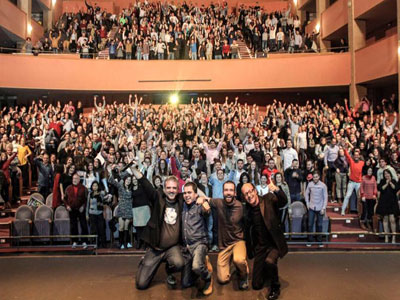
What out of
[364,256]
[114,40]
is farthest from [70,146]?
[114,40]

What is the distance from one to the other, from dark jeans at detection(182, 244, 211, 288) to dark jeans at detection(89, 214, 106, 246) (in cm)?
276

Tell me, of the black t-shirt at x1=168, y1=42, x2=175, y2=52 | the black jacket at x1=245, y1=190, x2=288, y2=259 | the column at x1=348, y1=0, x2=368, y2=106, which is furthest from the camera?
the black t-shirt at x1=168, y1=42, x2=175, y2=52

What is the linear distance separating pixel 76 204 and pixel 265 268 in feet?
13.1

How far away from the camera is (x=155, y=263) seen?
4.67 meters

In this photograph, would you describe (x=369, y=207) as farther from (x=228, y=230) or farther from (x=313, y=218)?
(x=228, y=230)

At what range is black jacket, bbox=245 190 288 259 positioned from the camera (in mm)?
4484

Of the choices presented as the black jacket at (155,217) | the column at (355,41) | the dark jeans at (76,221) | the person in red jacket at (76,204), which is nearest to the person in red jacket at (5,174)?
the person in red jacket at (76,204)

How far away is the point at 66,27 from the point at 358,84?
46.5 feet

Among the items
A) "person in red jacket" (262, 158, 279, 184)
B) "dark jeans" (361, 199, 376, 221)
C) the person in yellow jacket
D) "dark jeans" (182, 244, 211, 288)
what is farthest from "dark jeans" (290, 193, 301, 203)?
the person in yellow jacket

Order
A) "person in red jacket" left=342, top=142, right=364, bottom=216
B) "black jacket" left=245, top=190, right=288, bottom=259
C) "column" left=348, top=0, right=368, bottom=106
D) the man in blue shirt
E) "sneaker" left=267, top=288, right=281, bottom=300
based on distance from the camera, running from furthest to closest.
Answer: "column" left=348, top=0, right=368, bottom=106 → "person in red jacket" left=342, top=142, right=364, bottom=216 → the man in blue shirt → "black jacket" left=245, top=190, right=288, bottom=259 → "sneaker" left=267, top=288, right=281, bottom=300

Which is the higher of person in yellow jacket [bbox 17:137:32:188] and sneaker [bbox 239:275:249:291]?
person in yellow jacket [bbox 17:137:32:188]

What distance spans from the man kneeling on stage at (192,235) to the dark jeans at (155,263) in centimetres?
11

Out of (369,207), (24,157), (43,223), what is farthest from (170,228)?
(24,157)

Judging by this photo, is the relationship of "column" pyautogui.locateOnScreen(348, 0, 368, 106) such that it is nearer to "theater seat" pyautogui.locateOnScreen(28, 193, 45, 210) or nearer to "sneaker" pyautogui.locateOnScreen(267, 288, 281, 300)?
"theater seat" pyautogui.locateOnScreen(28, 193, 45, 210)
